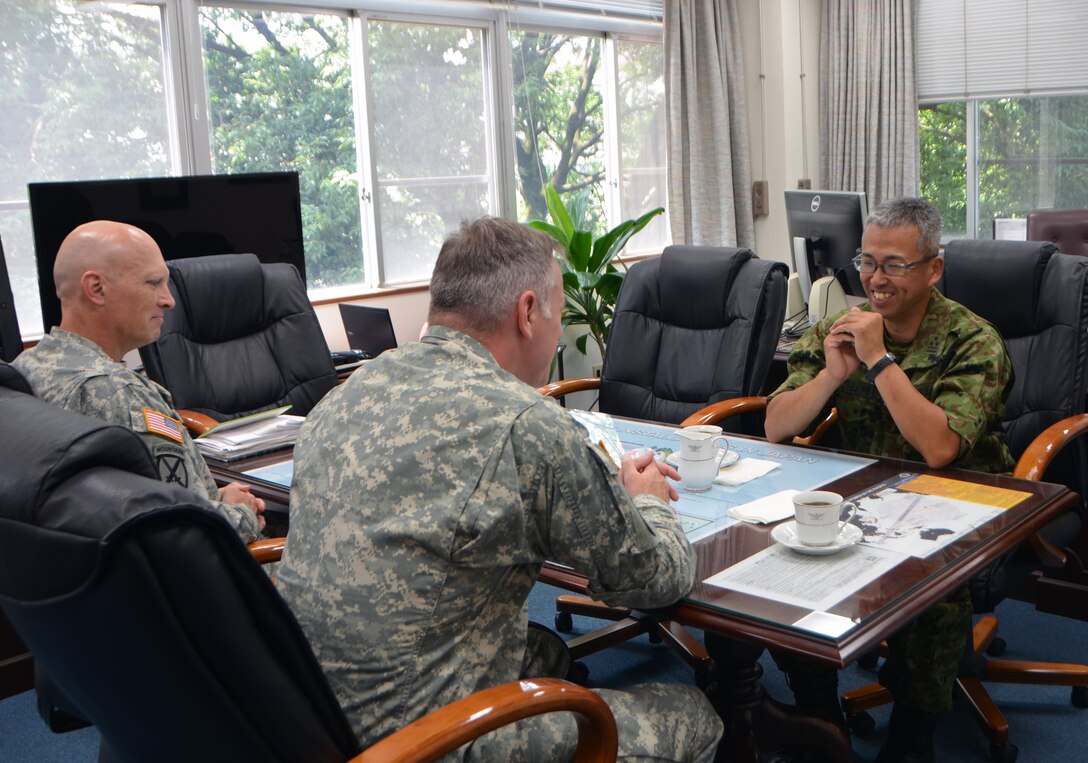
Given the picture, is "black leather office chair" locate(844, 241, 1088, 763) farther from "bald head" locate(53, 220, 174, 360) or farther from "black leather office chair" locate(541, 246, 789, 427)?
"bald head" locate(53, 220, 174, 360)

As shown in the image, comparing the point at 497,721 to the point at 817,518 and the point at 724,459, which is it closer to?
the point at 817,518

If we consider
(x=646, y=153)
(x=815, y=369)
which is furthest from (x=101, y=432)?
(x=646, y=153)

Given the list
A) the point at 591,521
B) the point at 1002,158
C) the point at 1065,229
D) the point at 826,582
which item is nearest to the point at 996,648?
the point at 826,582

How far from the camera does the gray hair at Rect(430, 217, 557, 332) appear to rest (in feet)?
4.74

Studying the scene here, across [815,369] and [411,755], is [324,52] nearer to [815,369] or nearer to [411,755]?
[815,369]

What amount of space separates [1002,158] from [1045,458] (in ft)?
Result: 13.0

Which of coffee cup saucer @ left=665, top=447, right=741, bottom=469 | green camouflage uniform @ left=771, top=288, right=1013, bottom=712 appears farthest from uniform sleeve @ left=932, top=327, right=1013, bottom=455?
coffee cup saucer @ left=665, top=447, right=741, bottom=469

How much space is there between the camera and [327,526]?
1337 millimetres

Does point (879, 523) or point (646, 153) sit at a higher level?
point (646, 153)

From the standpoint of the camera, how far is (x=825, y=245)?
11.3ft

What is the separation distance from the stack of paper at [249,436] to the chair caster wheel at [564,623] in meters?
0.99

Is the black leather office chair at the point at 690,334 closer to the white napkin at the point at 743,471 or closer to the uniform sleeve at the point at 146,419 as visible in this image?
the white napkin at the point at 743,471

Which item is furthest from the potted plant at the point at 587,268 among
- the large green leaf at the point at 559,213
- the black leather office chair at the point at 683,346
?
the black leather office chair at the point at 683,346

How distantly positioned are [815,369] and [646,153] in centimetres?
366
